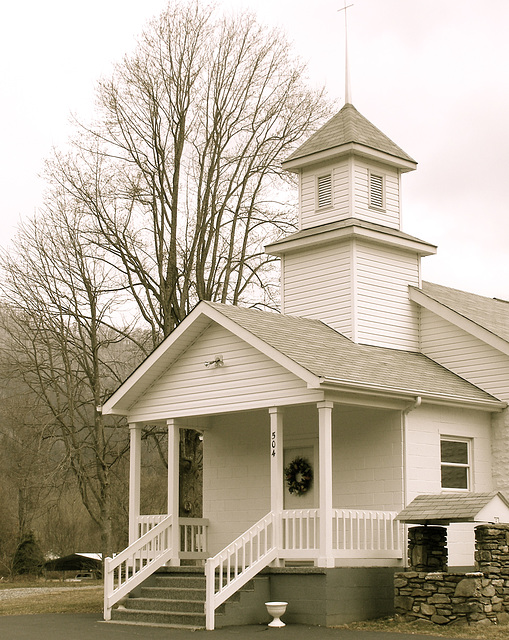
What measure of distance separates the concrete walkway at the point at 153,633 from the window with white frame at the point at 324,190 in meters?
9.27

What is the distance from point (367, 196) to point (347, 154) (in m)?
0.98

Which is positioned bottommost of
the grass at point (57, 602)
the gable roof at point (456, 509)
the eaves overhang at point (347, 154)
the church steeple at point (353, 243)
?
the grass at point (57, 602)

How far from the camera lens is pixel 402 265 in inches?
819

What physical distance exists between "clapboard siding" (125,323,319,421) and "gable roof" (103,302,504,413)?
27 centimetres

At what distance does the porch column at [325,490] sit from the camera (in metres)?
15.6

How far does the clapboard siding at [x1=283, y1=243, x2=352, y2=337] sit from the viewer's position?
1969 centimetres

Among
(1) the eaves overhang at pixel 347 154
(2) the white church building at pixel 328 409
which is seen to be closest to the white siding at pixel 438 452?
(2) the white church building at pixel 328 409

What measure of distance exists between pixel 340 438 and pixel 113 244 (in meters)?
10.2

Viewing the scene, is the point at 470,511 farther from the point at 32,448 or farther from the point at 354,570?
the point at 32,448

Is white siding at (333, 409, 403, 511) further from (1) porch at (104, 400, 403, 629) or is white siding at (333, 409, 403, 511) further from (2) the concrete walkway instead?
(2) the concrete walkway

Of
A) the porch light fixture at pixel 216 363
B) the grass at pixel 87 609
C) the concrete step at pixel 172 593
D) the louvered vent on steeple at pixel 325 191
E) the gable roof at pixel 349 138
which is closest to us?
the grass at pixel 87 609

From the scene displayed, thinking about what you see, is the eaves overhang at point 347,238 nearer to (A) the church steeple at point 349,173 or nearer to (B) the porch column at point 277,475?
(A) the church steeple at point 349,173

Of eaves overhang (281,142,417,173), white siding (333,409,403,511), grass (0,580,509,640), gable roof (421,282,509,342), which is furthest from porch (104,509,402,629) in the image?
eaves overhang (281,142,417,173)

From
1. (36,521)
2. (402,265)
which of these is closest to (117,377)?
(402,265)
